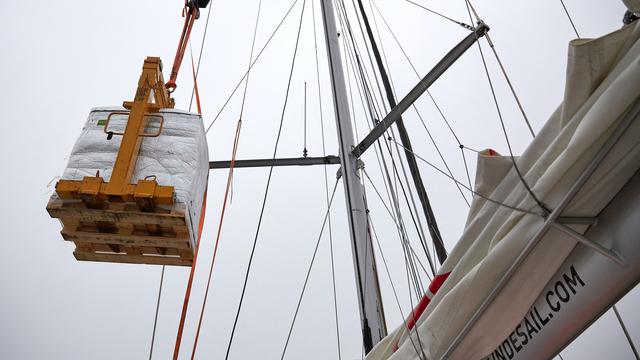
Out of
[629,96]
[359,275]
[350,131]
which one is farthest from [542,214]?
[350,131]

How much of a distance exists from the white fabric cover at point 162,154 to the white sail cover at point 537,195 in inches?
74.3

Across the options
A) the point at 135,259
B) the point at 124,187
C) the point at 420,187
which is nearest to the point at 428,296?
the point at 124,187

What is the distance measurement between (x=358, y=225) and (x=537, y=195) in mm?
3090

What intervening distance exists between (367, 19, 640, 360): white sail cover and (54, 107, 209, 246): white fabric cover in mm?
1888

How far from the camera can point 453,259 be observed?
269cm

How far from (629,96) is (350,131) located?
4.23 m

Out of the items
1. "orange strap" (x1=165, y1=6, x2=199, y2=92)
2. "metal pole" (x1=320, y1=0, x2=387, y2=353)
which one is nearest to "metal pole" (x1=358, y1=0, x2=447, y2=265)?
"metal pole" (x1=320, y1=0, x2=387, y2=353)

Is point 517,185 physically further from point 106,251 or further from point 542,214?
point 106,251

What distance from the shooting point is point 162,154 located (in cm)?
372

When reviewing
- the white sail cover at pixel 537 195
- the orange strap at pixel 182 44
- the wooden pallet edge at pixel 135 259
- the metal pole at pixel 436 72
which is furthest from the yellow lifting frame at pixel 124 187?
the metal pole at pixel 436 72

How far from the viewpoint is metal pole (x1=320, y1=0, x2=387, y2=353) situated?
4633 millimetres

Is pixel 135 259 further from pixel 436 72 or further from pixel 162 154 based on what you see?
pixel 436 72

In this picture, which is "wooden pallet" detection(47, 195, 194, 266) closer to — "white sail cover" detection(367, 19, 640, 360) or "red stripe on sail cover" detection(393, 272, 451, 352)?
"red stripe on sail cover" detection(393, 272, 451, 352)

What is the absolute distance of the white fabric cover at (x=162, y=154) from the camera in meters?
3.56
